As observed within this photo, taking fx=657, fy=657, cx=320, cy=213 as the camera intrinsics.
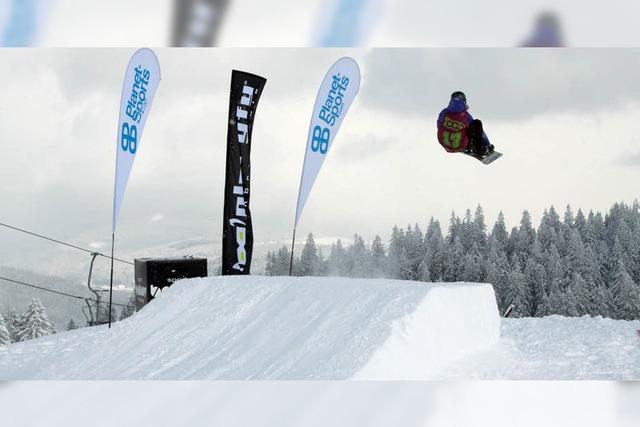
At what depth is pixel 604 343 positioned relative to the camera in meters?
7.18

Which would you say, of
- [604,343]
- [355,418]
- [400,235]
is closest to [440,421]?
[355,418]

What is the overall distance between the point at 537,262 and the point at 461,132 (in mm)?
5402

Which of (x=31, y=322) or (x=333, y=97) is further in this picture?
(x=31, y=322)

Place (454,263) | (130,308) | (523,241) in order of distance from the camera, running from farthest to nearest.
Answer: (523,241) < (454,263) < (130,308)

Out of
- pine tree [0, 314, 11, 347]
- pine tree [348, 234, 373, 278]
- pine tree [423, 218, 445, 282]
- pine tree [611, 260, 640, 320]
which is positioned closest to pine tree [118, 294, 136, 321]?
pine tree [0, 314, 11, 347]

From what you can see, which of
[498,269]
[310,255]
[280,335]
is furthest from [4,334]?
[498,269]

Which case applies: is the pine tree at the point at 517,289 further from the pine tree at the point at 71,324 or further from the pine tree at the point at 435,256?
the pine tree at the point at 71,324

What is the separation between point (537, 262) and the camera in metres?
13.1

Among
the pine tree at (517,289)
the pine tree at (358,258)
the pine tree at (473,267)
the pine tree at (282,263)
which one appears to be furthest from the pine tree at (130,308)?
the pine tree at (517,289)

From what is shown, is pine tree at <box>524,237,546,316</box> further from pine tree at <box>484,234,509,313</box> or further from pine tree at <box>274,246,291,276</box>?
pine tree at <box>274,246,291,276</box>

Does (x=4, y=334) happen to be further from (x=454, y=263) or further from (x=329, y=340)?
(x=454, y=263)

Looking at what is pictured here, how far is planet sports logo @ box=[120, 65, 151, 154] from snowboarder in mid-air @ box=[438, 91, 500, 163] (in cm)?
383

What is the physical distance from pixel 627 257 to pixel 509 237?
2.20 meters

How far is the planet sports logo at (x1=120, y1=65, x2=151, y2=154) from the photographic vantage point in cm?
809
